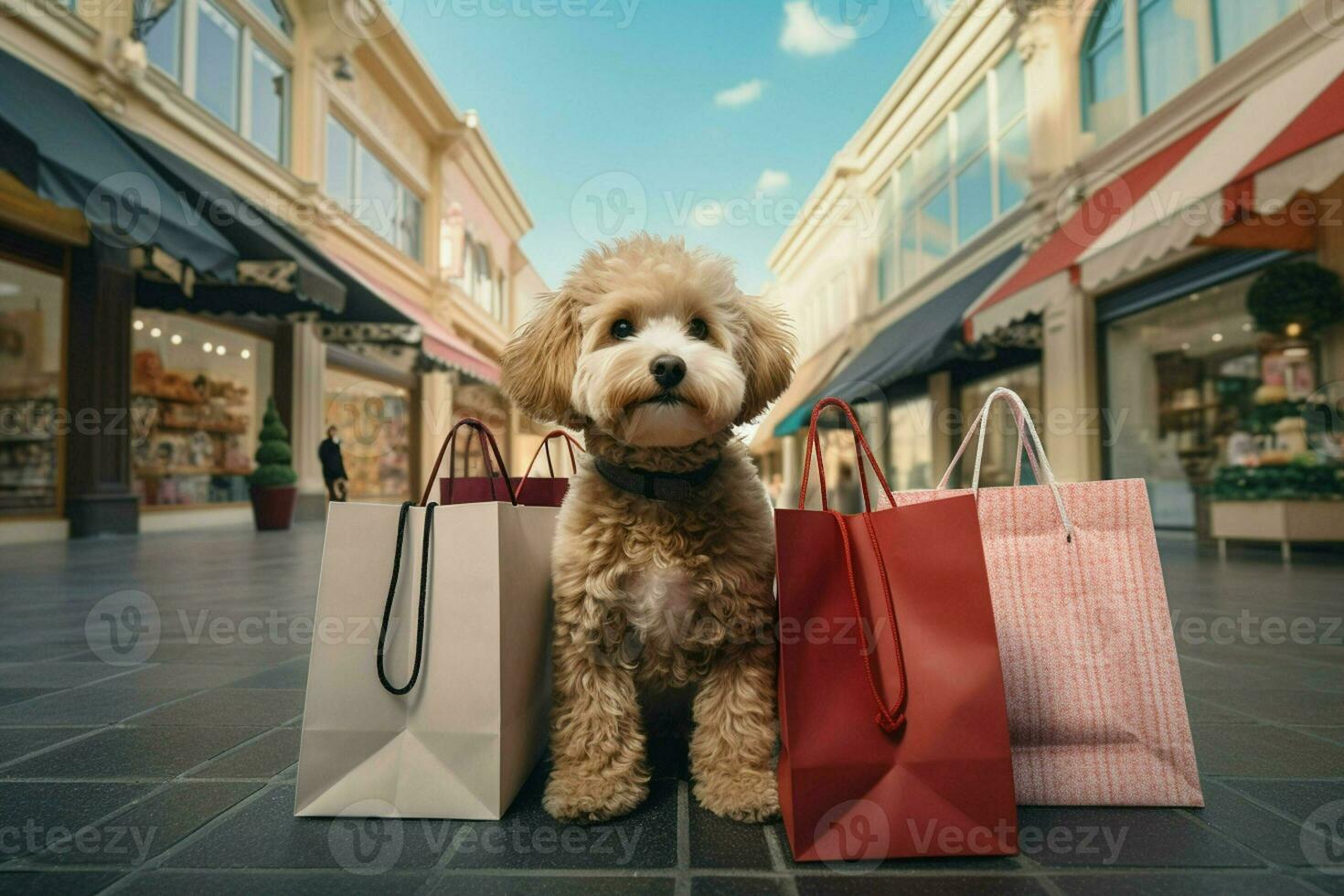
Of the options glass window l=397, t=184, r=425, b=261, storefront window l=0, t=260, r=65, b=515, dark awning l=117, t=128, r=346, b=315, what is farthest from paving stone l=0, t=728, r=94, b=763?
Result: glass window l=397, t=184, r=425, b=261

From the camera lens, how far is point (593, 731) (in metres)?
1.62

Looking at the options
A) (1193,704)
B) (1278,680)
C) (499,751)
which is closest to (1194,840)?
(1193,704)

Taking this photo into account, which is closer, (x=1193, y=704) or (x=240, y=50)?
(x=1193, y=704)

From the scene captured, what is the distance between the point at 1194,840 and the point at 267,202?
13.6m

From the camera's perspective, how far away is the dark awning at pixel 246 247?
25.7ft

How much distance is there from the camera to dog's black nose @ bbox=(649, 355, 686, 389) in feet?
5.13

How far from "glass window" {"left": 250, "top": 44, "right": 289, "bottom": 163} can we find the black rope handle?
41.5ft

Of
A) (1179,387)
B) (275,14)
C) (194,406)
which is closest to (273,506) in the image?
(194,406)

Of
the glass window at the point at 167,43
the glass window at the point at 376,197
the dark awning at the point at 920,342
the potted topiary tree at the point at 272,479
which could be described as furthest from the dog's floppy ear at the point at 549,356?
the glass window at the point at 376,197

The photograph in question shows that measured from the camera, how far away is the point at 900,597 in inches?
58.6

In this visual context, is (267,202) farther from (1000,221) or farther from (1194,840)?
(1194,840)

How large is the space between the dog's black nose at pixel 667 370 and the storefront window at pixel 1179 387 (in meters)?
8.22

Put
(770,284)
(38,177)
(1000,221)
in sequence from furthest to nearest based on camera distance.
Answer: (770,284) → (1000,221) → (38,177)

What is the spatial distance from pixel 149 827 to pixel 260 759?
0.40 meters
